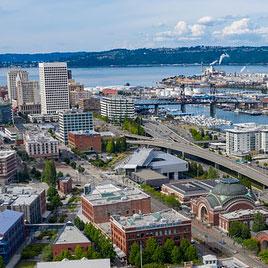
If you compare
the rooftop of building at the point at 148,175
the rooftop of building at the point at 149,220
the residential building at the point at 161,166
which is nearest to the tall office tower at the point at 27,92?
the residential building at the point at 161,166

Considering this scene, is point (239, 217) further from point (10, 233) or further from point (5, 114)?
point (5, 114)

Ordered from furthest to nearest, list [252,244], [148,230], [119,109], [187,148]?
[119,109] → [187,148] → [252,244] → [148,230]

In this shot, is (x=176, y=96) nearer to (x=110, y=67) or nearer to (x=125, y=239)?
(x=125, y=239)

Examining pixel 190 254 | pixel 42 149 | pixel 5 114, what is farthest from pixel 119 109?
pixel 190 254

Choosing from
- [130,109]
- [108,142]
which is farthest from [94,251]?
[130,109]

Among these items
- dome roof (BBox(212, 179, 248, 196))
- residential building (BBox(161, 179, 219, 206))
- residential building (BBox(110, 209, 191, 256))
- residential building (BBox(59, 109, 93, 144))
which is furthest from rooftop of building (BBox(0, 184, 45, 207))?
residential building (BBox(59, 109, 93, 144))

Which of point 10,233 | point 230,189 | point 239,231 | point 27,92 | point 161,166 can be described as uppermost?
point 27,92

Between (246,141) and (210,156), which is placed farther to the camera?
(246,141)

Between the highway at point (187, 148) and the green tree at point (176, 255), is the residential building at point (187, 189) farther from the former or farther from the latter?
the green tree at point (176, 255)
